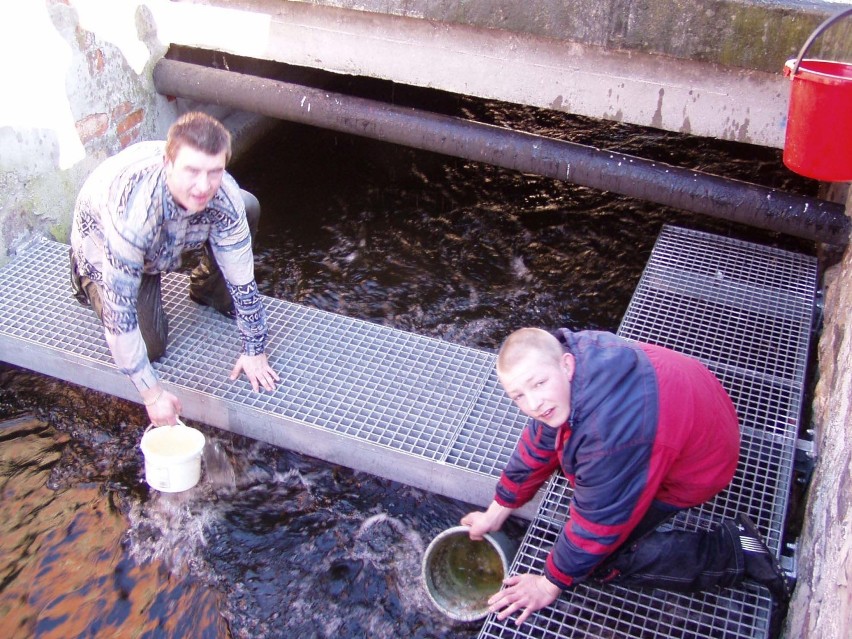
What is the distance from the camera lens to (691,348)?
396 centimetres

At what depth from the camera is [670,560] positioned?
2.80 m

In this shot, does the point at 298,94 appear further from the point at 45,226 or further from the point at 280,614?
the point at 280,614

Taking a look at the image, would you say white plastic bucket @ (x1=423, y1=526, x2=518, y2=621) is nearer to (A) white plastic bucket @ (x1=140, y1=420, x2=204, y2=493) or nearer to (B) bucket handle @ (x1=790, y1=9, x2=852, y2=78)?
(A) white plastic bucket @ (x1=140, y1=420, x2=204, y2=493)

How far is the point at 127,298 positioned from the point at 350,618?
1635mm

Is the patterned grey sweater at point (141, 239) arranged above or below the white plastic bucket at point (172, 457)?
above

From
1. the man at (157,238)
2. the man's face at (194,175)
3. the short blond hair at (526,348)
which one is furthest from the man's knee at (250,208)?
the short blond hair at (526,348)

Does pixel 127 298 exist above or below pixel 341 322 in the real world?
above

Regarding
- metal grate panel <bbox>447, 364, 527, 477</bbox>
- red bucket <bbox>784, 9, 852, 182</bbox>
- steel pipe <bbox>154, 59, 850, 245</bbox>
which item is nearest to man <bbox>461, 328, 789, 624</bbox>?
metal grate panel <bbox>447, 364, 527, 477</bbox>

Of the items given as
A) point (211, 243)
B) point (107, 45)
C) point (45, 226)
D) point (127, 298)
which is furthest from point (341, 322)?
point (107, 45)

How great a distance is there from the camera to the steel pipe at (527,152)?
171 inches

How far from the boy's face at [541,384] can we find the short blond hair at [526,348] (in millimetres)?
11

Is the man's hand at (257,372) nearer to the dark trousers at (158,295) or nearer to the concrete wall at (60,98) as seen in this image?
the dark trousers at (158,295)

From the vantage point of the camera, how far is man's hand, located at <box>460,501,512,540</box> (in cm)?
307

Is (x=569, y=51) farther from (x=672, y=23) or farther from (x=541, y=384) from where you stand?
(x=541, y=384)
